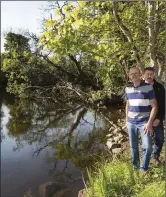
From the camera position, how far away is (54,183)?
6.58 m

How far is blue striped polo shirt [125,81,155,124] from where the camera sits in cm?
445

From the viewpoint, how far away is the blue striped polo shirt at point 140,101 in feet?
14.6

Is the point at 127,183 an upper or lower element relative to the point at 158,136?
lower

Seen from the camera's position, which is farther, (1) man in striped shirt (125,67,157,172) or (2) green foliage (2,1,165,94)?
(2) green foliage (2,1,165,94)

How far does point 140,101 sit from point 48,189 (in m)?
3.17

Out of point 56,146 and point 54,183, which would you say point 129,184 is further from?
point 56,146

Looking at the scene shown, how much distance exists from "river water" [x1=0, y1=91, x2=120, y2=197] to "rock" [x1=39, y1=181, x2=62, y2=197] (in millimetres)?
241

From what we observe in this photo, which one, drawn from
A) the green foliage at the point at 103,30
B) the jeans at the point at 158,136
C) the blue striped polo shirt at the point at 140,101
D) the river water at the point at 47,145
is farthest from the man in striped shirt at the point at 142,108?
the river water at the point at 47,145

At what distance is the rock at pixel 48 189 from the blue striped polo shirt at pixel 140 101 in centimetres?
276

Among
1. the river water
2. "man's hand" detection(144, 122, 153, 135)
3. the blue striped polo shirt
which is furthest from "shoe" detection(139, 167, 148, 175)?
the river water

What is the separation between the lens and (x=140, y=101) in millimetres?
4512

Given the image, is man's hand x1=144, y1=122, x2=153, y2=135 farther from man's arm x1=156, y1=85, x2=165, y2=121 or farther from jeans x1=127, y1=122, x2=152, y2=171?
man's arm x1=156, y1=85, x2=165, y2=121

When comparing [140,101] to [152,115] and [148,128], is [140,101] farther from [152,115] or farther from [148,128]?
[148,128]

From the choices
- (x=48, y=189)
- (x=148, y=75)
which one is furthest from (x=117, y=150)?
(x=148, y=75)
